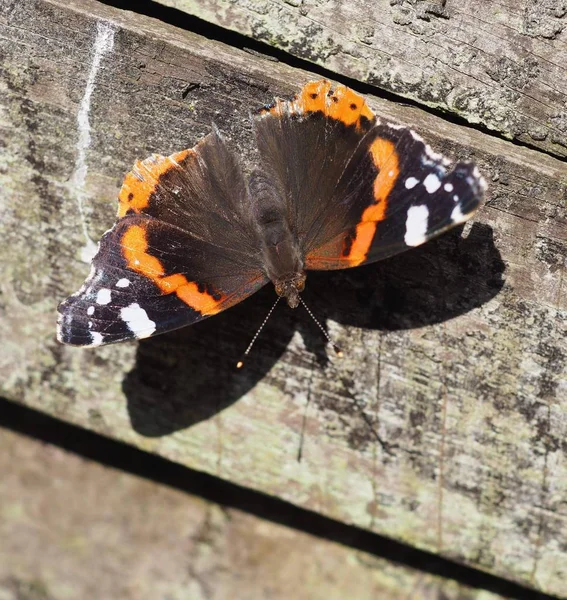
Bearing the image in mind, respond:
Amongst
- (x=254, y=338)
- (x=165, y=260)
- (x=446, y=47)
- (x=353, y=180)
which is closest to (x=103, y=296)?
(x=165, y=260)

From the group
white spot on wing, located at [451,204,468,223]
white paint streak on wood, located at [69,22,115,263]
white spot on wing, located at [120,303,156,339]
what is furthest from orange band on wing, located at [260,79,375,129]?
white spot on wing, located at [120,303,156,339]

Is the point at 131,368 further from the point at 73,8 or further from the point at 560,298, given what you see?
the point at 560,298

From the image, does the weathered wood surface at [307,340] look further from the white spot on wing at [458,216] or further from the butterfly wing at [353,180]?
the white spot on wing at [458,216]

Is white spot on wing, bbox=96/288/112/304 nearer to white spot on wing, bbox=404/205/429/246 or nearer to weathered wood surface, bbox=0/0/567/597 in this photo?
weathered wood surface, bbox=0/0/567/597

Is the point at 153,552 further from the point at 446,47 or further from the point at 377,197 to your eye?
the point at 446,47

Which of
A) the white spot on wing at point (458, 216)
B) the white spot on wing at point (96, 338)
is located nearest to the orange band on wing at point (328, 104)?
the white spot on wing at point (458, 216)
